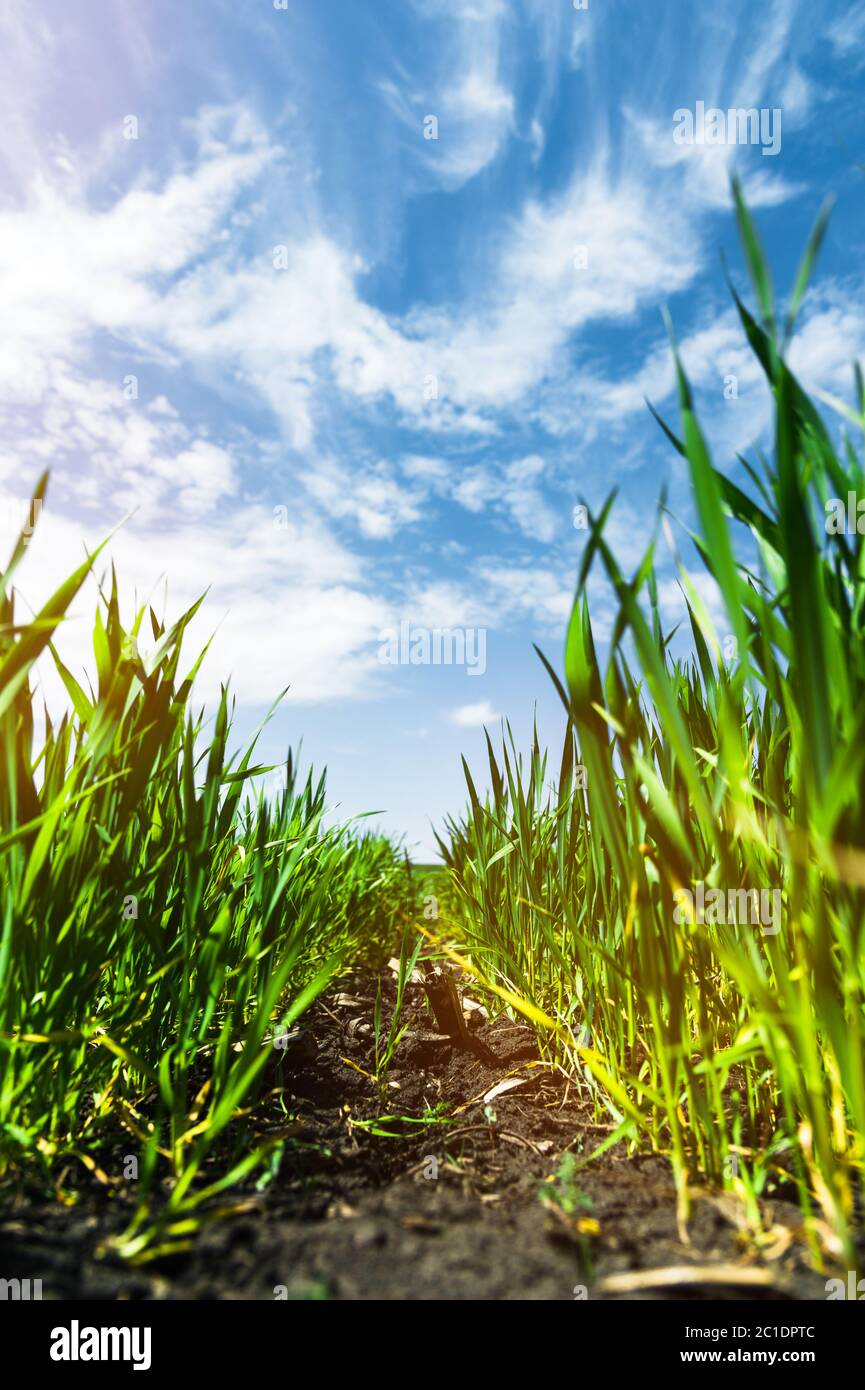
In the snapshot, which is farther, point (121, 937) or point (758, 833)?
point (121, 937)

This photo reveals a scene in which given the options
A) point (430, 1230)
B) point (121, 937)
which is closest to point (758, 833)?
point (430, 1230)

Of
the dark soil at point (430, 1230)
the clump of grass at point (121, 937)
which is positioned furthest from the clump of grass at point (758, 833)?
the clump of grass at point (121, 937)

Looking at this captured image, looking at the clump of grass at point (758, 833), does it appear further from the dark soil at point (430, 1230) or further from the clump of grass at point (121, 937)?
the clump of grass at point (121, 937)

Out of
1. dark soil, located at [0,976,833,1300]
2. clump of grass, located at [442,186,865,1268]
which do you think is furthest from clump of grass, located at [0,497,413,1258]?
clump of grass, located at [442,186,865,1268]

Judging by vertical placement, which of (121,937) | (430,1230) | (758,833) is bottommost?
(430,1230)

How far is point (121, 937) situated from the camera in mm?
1068

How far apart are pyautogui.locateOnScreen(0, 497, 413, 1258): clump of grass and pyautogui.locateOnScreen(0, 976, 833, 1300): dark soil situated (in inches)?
1.7

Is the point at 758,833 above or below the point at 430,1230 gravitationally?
above

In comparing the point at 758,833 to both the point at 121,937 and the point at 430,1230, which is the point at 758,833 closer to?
the point at 430,1230

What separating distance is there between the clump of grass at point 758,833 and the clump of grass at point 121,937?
15.4 inches

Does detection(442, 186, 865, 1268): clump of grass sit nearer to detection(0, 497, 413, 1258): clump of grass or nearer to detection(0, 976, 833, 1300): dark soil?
detection(0, 976, 833, 1300): dark soil

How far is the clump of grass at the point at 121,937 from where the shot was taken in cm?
85

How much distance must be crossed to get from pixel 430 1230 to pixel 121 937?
0.57m
